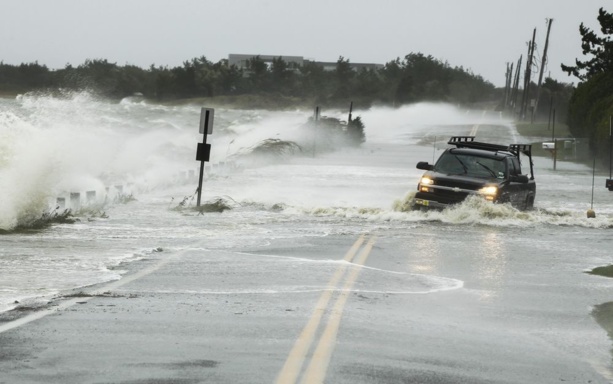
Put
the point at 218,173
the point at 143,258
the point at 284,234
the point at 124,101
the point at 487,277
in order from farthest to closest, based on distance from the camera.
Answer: the point at 124,101 < the point at 218,173 < the point at 284,234 < the point at 143,258 < the point at 487,277

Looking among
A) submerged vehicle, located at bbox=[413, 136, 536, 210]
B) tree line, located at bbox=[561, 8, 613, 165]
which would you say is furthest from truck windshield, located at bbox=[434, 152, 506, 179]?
tree line, located at bbox=[561, 8, 613, 165]

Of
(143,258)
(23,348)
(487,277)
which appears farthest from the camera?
(143,258)

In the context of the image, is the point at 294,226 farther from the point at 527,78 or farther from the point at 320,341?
the point at 527,78

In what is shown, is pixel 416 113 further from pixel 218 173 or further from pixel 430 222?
pixel 430 222

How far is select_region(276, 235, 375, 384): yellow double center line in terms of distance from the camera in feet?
26.2

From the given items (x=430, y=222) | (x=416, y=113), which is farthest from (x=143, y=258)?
(x=416, y=113)

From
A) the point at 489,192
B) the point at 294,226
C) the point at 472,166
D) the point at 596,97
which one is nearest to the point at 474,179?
the point at 489,192

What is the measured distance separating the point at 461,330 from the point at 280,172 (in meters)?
35.8

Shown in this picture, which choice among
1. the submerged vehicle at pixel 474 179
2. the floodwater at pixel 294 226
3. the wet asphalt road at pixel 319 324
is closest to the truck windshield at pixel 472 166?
the submerged vehicle at pixel 474 179

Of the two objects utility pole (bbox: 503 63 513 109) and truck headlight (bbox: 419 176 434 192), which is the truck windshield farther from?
utility pole (bbox: 503 63 513 109)

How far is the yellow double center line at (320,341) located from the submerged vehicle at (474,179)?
31.9 ft

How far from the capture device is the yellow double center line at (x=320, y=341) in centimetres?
798

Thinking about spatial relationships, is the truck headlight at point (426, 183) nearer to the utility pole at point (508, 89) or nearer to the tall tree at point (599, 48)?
the tall tree at point (599, 48)

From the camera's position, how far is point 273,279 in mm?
13820
